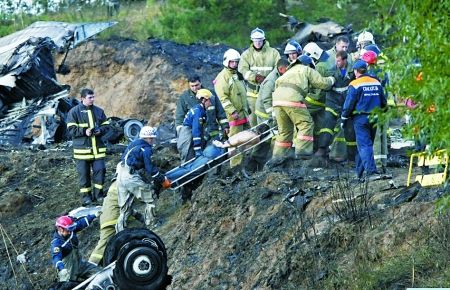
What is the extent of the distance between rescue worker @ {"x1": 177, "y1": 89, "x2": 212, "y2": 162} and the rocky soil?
580mm

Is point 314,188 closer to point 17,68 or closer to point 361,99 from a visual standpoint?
point 361,99

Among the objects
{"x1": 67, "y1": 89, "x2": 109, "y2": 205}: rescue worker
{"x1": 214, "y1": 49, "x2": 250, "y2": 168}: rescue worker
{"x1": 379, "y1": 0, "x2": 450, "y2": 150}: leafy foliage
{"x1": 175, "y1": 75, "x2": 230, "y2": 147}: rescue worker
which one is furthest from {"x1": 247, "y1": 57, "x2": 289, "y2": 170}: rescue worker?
{"x1": 379, "y1": 0, "x2": 450, "y2": 150}: leafy foliage

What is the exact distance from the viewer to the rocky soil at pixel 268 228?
1443 cm

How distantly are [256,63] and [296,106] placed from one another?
255 centimetres

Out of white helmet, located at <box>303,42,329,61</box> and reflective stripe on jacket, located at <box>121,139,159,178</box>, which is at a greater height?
white helmet, located at <box>303,42,329,61</box>

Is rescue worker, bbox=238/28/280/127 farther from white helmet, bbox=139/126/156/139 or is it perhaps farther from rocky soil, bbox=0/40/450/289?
white helmet, bbox=139/126/156/139

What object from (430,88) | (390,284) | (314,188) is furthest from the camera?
(314,188)

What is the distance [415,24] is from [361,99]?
707 cm

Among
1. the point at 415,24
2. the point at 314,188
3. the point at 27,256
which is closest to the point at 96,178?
the point at 27,256

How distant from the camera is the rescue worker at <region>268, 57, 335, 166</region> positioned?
19250 mm

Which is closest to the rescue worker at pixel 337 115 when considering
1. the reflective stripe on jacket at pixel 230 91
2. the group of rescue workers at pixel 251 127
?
the group of rescue workers at pixel 251 127

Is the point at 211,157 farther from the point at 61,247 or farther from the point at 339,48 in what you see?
the point at 61,247

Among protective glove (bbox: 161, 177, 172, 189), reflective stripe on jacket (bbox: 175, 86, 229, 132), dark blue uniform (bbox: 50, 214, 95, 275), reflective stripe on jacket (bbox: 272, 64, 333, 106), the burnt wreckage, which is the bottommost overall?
the burnt wreckage

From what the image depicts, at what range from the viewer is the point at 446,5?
1059 cm
